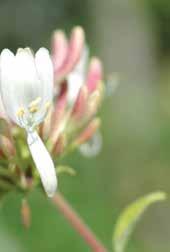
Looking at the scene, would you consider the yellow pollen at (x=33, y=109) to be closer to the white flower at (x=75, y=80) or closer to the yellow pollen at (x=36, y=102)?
the yellow pollen at (x=36, y=102)

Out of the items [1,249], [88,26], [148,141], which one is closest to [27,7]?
[88,26]

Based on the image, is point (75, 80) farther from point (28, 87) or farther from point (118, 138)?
point (118, 138)

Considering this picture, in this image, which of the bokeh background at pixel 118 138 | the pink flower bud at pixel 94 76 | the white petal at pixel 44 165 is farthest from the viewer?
the bokeh background at pixel 118 138

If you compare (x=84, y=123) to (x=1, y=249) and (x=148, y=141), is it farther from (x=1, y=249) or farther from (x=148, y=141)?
(x=148, y=141)

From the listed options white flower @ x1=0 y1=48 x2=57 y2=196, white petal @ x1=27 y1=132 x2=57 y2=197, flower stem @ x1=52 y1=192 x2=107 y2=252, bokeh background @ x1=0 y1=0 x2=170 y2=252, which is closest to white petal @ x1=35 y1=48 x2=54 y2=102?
white flower @ x1=0 y1=48 x2=57 y2=196

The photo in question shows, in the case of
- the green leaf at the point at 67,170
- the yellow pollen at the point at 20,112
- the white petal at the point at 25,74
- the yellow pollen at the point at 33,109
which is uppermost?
the white petal at the point at 25,74

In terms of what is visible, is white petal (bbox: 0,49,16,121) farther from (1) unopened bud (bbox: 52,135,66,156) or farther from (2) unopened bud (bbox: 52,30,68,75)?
(2) unopened bud (bbox: 52,30,68,75)

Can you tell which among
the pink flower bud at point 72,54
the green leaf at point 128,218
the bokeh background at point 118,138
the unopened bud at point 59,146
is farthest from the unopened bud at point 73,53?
the bokeh background at point 118,138
